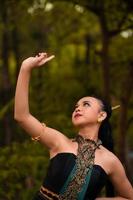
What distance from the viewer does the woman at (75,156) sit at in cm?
385

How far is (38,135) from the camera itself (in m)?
3.95

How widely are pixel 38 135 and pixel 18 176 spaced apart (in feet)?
10.00

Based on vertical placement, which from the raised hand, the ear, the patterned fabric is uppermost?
the raised hand

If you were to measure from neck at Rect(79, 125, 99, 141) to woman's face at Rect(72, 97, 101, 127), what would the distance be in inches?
1.5

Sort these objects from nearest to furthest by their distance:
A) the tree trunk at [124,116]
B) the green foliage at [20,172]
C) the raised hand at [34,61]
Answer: the raised hand at [34,61]
the green foliage at [20,172]
the tree trunk at [124,116]

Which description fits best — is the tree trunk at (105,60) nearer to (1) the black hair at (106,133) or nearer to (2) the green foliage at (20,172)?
(2) the green foliage at (20,172)

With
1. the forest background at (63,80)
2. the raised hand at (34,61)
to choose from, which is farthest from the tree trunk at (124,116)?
the raised hand at (34,61)

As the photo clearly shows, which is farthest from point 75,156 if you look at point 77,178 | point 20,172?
point 20,172

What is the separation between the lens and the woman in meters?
3.85

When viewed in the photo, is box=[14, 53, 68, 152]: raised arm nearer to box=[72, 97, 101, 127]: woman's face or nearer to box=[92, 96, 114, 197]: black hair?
box=[72, 97, 101, 127]: woman's face

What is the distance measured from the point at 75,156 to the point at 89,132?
27 centimetres

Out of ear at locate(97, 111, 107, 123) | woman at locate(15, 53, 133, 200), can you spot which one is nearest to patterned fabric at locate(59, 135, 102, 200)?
woman at locate(15, 53, 133, 200)

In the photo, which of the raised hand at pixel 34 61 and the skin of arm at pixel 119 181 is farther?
the skin of arm at pixel 119 181

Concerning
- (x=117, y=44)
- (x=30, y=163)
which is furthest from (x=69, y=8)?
(x=30, y=163)
